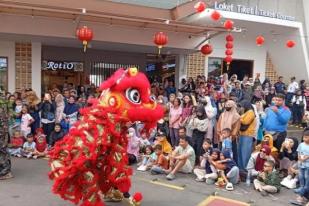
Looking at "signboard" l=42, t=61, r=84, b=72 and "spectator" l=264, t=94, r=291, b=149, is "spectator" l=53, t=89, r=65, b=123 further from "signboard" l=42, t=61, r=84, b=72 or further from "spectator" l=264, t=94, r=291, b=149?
"signboard" l=42, t=61, r=84, b=72

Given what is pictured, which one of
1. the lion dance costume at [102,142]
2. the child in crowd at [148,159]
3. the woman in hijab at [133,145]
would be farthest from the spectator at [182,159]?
the lion dance costume at [102,142]

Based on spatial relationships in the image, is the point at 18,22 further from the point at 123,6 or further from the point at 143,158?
the point at 143,158

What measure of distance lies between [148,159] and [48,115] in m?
2.98

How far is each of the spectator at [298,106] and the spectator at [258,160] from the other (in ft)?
21.4

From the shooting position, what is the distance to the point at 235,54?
16.5 meters

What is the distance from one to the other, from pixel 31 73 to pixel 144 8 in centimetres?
427

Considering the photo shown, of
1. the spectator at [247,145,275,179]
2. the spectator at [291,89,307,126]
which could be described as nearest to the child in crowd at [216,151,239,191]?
the spectator at [247,145,275,179]

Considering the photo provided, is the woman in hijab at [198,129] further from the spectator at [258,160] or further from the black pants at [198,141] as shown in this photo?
the spectator at [258,160]

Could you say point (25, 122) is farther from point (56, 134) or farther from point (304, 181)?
point (304, 181)

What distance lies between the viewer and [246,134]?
7879 mm

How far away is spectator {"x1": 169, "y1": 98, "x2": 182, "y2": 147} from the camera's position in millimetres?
9242

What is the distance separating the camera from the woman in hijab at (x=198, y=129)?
8.59 metres

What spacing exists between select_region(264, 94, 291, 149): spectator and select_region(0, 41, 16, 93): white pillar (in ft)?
27.7

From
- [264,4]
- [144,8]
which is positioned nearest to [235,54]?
[264,4]
